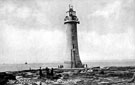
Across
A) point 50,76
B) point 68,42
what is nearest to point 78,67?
point 68,42

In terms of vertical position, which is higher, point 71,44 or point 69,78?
point 71,44

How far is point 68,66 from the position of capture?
4525cm

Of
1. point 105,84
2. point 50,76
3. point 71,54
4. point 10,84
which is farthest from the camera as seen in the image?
point 71,54

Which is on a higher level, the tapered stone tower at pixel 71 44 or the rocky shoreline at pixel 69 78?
the tapered stone tower at pixel 71 44

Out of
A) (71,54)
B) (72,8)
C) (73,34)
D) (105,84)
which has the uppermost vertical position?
(72,8)

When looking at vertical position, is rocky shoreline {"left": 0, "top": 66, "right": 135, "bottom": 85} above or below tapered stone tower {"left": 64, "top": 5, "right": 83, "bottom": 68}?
below

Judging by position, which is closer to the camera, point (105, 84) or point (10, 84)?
point (105, 84)

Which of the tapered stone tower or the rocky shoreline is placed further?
the tapered stone tower

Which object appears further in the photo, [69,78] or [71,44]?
[71,44]

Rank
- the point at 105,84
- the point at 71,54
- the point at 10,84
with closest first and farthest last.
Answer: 1. the point at 105,84
2. the point at 10,84
3. the point at 71,54

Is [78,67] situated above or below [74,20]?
below

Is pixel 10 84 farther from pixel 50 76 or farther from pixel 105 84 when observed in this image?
pixel 105 84

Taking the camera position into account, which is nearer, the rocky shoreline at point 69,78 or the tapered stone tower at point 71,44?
the rocky shoreline at point 69,78

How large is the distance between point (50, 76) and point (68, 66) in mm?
11270
